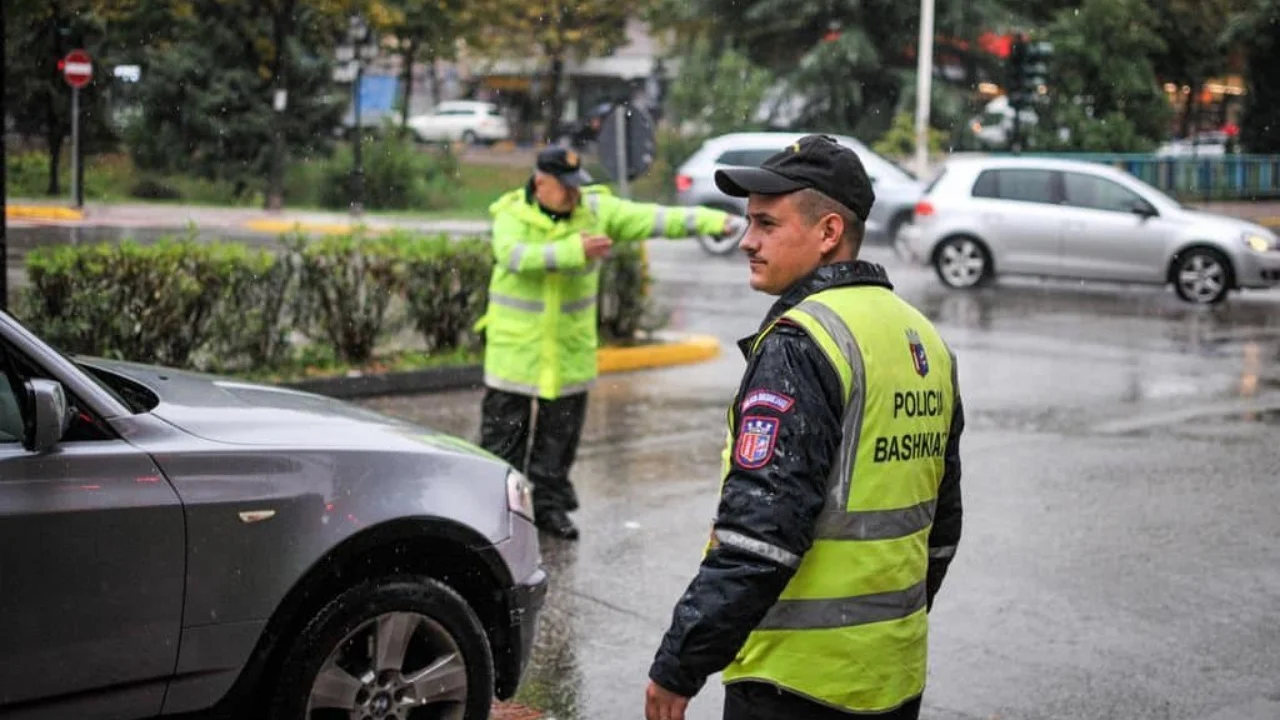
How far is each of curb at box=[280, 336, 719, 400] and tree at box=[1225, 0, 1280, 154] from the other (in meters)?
25.7

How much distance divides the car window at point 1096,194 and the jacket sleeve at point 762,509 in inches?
699

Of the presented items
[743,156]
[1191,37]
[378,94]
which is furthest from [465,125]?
[743,156]

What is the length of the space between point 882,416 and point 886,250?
2397cm

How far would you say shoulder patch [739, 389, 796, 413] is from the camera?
3.02 meters

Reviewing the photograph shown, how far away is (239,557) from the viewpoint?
4242mm

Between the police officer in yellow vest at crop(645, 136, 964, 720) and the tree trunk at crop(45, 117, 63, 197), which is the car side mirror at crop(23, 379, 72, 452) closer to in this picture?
the police officer in yellow vest at crop(645, 136, 964, 720)

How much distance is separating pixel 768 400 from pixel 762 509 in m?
0.20

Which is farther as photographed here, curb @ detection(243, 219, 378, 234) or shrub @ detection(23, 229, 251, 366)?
curb @ detection(243, 219, 378, 234)

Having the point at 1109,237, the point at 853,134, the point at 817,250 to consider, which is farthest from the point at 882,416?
the point at 853,134

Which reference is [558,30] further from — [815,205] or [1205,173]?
[815,205]

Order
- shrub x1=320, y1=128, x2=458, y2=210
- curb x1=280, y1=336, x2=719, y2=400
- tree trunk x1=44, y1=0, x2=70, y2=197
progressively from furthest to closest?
shrub x1=320, y1=128, x2=458, y2=210, tree trunk x1=44, y1=0, x2=70, y2=197, curb x1=280, y1=336, x2=719, y2=400

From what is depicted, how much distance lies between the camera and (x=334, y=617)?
4426mm

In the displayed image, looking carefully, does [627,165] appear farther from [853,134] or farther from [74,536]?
[853,134]

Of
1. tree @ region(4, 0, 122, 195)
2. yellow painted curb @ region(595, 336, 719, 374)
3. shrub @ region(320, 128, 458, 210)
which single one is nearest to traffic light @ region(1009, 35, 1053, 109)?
shrub @ region(320, 128, 458, 210)
